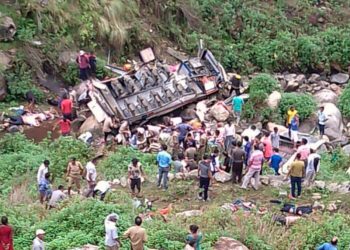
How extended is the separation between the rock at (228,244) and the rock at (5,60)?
10.9 m

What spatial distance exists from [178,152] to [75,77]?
5.83 meters

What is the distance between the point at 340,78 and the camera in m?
27.0

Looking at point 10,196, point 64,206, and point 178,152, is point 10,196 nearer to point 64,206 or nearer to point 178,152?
point 64,206

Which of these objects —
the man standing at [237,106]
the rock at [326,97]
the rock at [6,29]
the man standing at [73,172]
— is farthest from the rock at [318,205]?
the rock at [6,29]

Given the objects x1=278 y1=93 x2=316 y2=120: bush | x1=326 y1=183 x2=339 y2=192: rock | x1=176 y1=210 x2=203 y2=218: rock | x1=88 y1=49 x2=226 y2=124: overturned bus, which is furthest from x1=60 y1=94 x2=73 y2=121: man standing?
x1=326 y1=183 x2=339 y2=192: rock

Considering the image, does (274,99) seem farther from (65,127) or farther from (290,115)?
(65,127)

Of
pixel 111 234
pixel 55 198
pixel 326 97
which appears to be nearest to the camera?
pixel 111 234

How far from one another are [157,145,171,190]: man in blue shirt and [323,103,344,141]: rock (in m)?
6.95

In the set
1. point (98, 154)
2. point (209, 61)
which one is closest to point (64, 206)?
point (98, 154)

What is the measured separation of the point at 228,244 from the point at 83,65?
35.3 feet

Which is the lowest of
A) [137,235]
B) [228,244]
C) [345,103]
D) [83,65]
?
[345,103]

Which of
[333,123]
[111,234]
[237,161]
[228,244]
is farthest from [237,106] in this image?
[111,234]

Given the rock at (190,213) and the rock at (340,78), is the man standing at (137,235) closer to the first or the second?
the rock at (190,213)

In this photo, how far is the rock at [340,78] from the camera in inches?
1052
